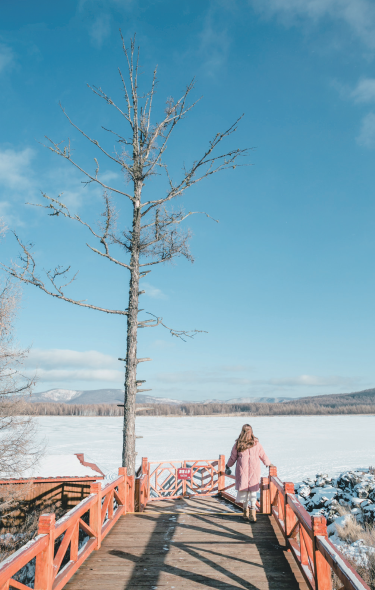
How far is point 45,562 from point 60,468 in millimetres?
14165

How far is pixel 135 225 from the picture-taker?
11.8m

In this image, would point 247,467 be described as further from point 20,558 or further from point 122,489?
point 20,558

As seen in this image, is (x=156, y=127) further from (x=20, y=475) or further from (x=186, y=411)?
(x=186, y=411)

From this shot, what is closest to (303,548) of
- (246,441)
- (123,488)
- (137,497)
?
(246,441)

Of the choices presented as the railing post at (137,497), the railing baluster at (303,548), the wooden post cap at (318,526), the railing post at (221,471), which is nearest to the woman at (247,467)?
the railing baluster at (303,548)

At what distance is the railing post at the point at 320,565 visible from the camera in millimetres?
3648

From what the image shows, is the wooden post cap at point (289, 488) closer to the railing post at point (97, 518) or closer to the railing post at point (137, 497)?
the railing post at point (97, 518)

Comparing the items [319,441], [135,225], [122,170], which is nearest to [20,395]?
[135,225]

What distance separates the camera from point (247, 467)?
Answer: 22.8 ft

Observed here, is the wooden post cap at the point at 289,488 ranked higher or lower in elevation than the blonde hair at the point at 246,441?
lower

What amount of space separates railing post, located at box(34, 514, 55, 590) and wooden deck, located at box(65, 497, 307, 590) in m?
0.62

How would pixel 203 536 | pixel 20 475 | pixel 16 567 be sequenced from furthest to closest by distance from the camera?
pixel 20 475
pixel 203 536
pixel 16 567

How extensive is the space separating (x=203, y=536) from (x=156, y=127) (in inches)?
436

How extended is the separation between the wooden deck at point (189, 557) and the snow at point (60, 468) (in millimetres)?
9439
